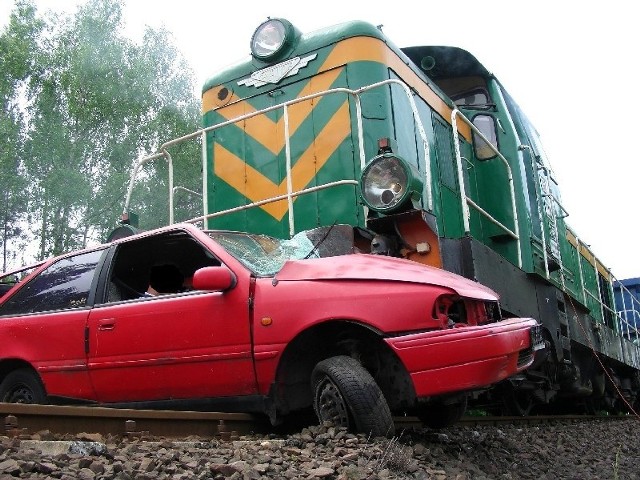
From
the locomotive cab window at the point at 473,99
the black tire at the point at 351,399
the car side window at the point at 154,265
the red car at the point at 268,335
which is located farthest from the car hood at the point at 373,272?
the locomotive cab window at the point at 473,99

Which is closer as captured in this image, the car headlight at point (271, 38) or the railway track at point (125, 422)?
the railway track at point (125, 422)

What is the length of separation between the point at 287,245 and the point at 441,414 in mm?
1388

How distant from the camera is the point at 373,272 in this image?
3.25m

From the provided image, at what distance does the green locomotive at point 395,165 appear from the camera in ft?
14.4

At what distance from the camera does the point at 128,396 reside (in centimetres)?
370

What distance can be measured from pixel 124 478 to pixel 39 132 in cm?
1831

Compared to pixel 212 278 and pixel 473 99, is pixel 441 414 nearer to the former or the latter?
pixel 212 278

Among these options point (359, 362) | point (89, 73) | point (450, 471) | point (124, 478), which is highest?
point (89, 73)

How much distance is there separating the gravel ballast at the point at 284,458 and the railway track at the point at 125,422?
0.41 feet

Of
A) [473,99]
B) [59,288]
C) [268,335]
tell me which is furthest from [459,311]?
[473,99]

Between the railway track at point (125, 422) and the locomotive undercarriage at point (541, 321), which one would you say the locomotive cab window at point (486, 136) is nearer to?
the locomotive undercarriage at point (541, 321)

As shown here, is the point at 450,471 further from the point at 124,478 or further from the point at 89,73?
the point at 89,73

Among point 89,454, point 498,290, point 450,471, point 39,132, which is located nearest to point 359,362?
point 450,471

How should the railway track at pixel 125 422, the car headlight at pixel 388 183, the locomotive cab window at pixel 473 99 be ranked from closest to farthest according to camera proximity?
the railway track at pixel 125 422 → the car headlight at pixel 388 183 → the locomotive cab window at pixel 473 99
